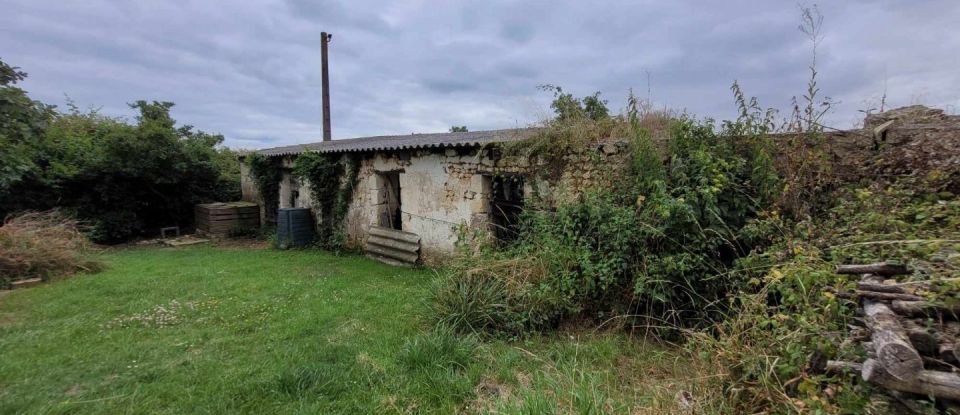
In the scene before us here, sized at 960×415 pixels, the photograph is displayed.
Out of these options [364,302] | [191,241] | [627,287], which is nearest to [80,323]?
[364,302]

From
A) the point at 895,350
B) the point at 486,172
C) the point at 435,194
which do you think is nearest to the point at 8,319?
the point at 435,194

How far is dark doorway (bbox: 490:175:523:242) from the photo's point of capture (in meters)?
7.10

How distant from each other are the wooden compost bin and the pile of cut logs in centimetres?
1415

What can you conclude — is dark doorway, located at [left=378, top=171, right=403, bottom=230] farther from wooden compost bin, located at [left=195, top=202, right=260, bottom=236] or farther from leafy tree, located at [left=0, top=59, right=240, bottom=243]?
leafy tree, located at [left=0, top=59, right=240, bottom=243]

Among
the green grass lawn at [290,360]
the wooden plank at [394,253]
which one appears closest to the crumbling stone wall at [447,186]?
the wooden plank at [394,253]

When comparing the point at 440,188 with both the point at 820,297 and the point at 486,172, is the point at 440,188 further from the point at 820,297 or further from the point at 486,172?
the point at 820,297

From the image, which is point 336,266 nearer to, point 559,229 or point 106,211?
point 559,229

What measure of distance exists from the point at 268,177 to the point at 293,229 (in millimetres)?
2935

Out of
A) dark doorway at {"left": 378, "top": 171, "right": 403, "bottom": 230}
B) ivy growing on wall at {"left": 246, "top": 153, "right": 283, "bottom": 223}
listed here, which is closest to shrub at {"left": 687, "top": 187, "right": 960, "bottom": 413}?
dark doorway at {"left": 378, "top": 171, "right": 403, "bottom": 230}

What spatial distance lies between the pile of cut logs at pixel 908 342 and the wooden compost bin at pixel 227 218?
1415cm

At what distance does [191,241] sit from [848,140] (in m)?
14.5

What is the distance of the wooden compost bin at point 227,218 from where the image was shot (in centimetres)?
1298

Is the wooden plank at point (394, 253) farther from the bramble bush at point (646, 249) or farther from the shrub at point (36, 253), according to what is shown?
the shrub at point (36, 253)

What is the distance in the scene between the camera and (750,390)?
256 centimetres
